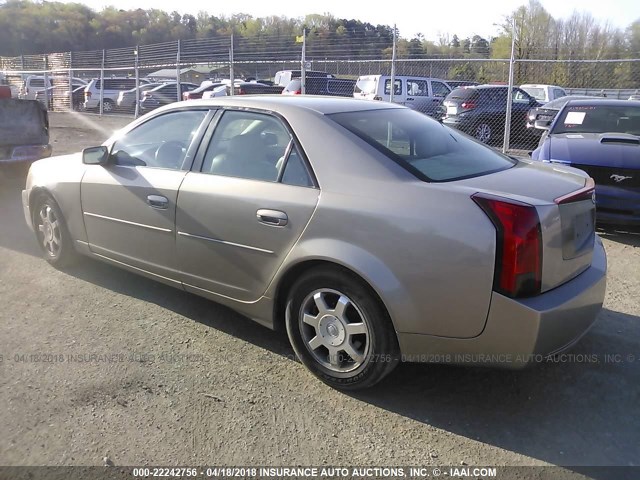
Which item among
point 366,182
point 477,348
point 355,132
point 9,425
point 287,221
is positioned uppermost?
point 355,132

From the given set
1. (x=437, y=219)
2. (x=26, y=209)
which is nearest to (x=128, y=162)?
(x=26, y=209)

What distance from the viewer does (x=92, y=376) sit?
3334 millimetres

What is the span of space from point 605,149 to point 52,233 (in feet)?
17.8

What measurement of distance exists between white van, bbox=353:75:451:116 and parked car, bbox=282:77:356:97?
5.12 ft

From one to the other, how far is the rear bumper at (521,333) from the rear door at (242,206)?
2.98 feet

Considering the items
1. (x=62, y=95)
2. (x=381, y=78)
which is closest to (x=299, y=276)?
(x=381, y=78)

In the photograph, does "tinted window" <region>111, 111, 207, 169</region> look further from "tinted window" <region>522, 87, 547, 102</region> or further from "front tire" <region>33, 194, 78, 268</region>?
"tinted window" <region>522, 87, 547, 102</region>

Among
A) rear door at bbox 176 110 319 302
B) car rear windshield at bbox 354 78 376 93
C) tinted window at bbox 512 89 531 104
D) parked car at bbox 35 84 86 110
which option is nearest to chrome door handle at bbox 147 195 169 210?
rear door at bbox 176 110 319 302

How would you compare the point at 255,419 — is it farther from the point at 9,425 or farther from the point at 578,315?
the point at 578,315

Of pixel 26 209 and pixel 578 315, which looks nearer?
pixel 578 315

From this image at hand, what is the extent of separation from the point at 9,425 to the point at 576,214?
3.04m

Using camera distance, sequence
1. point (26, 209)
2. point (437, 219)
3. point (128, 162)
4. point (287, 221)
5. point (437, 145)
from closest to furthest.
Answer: point (437, 219), point (287, 221), point (437, 145), point (128, 162), point (26, 209)

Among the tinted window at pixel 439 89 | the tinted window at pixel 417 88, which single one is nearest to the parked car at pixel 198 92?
the tinted window at pixel 417 88

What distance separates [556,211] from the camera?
9.18 feet
